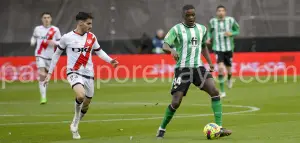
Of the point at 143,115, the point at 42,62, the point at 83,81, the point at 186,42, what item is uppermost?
the point at 186,42

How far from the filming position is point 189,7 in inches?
556

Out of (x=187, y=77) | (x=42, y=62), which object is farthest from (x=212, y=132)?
(x=42, y=62)

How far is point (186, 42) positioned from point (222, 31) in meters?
10.8

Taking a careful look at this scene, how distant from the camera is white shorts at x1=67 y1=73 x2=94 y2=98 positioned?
14656mm

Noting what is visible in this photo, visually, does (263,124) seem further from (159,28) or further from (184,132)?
(159,28)

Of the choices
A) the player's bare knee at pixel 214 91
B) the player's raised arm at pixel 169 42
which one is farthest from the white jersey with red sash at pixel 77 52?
the player's bare knee at pixel 214 91

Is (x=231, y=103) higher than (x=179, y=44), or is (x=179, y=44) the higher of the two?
(x=179, y=44)

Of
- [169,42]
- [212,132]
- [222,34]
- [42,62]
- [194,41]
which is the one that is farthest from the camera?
[222,34]

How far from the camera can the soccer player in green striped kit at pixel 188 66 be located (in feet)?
46.1

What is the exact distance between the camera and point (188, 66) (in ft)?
46.7

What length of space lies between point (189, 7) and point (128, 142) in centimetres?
258

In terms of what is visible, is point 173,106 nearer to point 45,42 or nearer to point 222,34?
point 45,42

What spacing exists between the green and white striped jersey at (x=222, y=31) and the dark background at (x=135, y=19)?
698cm

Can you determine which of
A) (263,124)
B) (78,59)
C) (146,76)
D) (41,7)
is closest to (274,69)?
(146,76)
